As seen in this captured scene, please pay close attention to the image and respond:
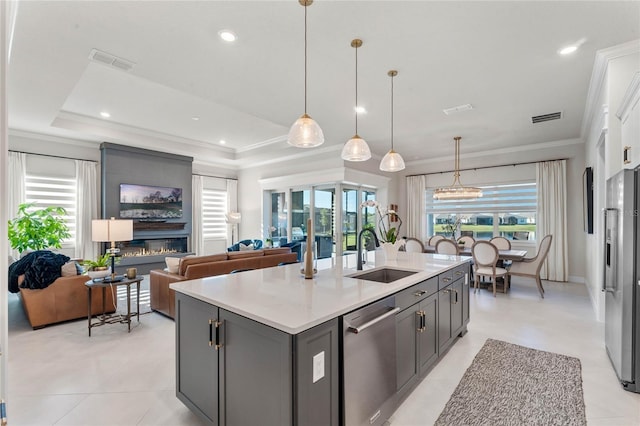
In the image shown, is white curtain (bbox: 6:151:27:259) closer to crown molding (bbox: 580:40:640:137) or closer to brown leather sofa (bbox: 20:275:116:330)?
brown leather sofa (bbox: 20:275:116:330)

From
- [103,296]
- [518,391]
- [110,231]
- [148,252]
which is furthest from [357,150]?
[148,252]

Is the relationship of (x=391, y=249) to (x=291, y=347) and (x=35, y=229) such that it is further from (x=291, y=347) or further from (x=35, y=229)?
(x=35, y=229)

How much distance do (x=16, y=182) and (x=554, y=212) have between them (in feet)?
35.2

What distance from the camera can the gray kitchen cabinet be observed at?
4.52ft

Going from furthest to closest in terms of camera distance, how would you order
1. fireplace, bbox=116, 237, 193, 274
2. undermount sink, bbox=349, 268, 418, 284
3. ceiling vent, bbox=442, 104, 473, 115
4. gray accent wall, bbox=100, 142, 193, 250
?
fireplace, bbox=116, 237, 193, 274 → gray accent wall, bbox=100, 142, 193, 250 → ceiling vent, bbox=442, 104, 473, 115 → undermount sink, bbox=349, 268, 418, 284

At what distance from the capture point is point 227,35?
2.75 meters

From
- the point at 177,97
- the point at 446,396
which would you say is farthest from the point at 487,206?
the point at 177,97

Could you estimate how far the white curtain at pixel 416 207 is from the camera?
27.0ft

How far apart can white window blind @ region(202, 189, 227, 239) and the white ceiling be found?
3.57m

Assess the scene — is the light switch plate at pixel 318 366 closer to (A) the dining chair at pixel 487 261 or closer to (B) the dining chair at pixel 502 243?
(A) the dining chair at pixel 487 261

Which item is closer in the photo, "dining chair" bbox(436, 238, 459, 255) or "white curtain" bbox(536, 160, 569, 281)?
"dining chair" bbox(436, 238, 459, 255)

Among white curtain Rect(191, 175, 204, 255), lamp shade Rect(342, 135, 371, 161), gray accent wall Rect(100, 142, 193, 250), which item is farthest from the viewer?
white curtain Rect(191, 175, 204, 255)

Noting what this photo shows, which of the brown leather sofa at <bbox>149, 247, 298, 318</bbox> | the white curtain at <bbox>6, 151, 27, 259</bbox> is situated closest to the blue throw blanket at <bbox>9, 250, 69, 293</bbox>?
the brown leather sofa at <bbox>149, 247, 298, 318</bbox>

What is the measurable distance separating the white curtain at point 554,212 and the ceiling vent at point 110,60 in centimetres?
758
